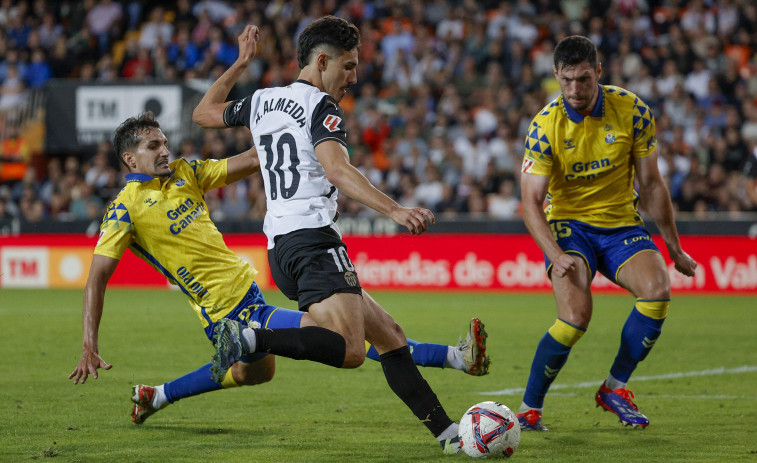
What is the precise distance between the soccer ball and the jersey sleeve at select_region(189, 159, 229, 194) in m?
2.13

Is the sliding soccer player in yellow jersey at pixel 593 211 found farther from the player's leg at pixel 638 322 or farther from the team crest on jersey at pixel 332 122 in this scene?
the team crest on jersey at pixel 332 122

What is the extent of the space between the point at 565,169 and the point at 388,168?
39.8 ft

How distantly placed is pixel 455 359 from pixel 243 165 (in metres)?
1.68

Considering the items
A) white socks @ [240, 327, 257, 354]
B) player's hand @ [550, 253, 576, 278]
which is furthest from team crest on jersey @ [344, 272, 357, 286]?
player's hand @ [550, 253, 576, 278]

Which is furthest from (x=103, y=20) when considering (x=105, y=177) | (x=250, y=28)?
(x=250, y=28)

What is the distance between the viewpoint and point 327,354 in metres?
4.72

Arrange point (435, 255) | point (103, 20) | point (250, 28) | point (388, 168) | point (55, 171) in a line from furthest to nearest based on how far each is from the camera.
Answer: point (103, 20)
point (55, 171)
point (388, 168)
point (435, 255)
point (250, 28)

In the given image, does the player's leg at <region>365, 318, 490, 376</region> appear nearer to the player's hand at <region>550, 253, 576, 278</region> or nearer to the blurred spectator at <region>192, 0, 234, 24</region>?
the player's hand at <region>550, 253, 576, 278</region>

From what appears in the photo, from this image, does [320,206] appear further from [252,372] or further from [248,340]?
[252,372]

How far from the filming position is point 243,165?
598cm

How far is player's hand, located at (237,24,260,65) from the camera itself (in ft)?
18.3

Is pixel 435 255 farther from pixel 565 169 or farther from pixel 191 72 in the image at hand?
pixel 565 169

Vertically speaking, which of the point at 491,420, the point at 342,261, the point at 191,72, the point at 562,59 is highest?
the point at 191,72

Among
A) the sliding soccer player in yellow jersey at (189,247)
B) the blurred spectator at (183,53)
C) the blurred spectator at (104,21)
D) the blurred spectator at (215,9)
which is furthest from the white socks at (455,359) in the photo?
the blurred spectator at (104,21)
